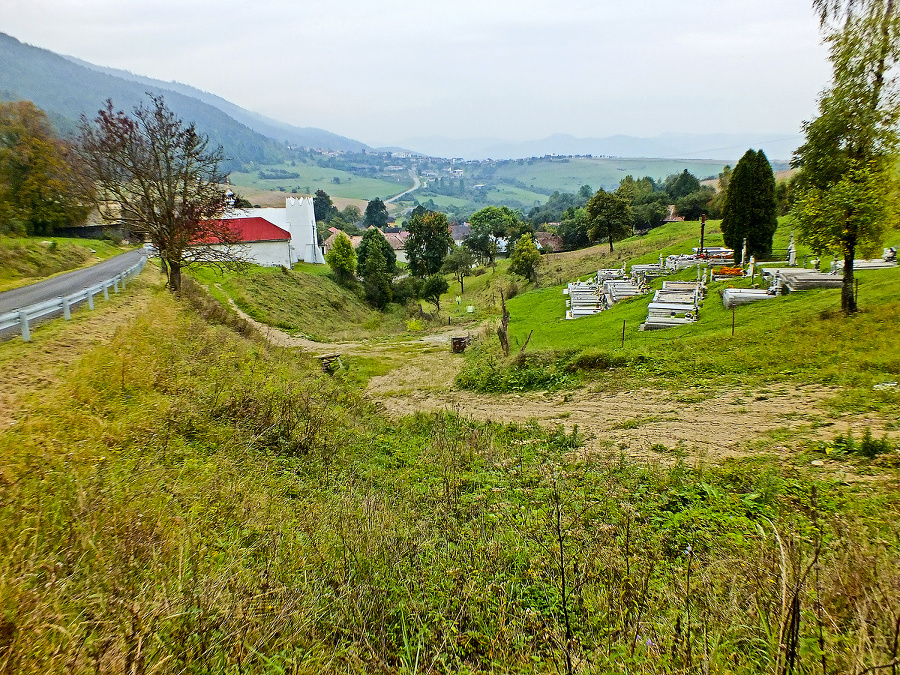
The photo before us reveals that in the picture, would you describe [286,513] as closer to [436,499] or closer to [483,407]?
[436,499]

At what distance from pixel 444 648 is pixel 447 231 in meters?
54.8

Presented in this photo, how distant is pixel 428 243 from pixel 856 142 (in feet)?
144

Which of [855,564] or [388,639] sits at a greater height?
[855,564]

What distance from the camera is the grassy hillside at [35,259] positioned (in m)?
22.8

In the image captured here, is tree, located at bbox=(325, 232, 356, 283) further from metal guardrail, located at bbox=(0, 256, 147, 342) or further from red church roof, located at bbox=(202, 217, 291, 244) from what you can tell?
metal guardrail, located at bbox=(0, 256, 147, 342)

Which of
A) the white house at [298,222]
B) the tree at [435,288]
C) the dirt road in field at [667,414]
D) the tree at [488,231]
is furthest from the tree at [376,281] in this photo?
the dirt road in field at [667,414]

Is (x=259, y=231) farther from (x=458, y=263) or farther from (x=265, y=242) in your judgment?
(x=458, y=263)

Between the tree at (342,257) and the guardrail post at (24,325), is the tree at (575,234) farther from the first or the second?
the guardrail post at (24,325)

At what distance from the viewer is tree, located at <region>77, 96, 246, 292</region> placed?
62.8 ft

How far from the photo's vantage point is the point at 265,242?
51.2 m

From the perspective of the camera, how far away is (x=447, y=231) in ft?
185

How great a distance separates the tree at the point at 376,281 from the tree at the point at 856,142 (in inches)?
1565

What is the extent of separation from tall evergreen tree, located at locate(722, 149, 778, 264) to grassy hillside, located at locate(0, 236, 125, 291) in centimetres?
3649

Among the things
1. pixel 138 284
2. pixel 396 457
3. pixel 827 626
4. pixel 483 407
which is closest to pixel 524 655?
pixel 827 626
